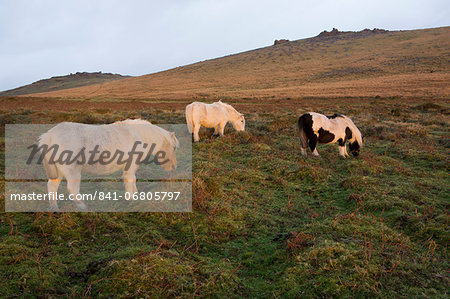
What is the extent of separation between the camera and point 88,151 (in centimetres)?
534

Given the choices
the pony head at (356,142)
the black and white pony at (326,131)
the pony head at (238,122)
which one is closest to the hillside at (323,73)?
the pony head at (238,122)

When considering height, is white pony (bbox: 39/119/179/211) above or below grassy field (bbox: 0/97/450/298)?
above

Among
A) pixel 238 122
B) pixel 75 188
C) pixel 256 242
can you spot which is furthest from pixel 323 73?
pixel 75 188

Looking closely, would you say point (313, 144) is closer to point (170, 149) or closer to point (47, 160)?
point (170, 149)

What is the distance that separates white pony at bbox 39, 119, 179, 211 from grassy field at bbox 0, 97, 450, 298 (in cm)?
77

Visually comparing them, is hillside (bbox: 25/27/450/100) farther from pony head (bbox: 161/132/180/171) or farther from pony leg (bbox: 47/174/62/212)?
pony leg (bbox: 47/174/62/212)

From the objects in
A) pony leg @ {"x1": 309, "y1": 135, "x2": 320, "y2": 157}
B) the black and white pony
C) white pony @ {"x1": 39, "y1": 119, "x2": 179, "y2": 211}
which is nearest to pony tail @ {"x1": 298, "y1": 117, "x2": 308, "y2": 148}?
the black and white pony

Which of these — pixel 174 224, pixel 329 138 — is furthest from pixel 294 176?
pixel 174 224

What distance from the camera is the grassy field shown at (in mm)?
3305

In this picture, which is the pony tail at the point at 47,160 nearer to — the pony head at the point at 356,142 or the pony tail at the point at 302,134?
the pony tail at the point at 302,134

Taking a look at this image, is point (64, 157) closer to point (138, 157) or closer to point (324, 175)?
point (138, 157)

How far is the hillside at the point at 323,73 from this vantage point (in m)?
47.0

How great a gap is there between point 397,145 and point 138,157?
10643mm

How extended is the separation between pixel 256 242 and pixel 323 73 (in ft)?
231
